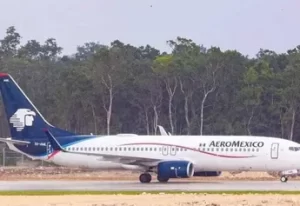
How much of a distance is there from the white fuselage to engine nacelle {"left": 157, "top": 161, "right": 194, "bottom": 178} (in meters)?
0.84

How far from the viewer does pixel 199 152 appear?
49125 millimetres

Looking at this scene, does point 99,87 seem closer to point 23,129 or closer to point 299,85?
point 299,85

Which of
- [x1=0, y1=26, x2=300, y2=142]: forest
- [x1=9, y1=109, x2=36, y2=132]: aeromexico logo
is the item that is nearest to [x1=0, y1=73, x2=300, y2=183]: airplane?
[x1=9, y1=109, x2=36, y2=132]: aeromexico logo

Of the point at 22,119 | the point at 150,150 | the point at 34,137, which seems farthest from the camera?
the point at 22,119

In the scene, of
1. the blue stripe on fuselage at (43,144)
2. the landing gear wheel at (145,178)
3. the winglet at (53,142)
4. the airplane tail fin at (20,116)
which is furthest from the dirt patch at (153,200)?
the airplane tail fin at (20,116)

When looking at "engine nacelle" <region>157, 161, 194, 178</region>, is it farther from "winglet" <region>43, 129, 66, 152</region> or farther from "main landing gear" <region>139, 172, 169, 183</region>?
"winglet" <region>43, 129, 66, 152</region>

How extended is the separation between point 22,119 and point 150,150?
291 inches

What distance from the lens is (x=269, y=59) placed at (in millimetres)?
96750

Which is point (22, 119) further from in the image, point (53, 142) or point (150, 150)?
point (150, 150)

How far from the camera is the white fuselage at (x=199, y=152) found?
48.1 meters

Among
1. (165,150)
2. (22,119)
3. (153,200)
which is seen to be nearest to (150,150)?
(165,150)

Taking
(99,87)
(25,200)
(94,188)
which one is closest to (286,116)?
(99,87)

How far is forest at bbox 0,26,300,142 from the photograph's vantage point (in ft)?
271

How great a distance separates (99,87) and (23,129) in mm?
32460
